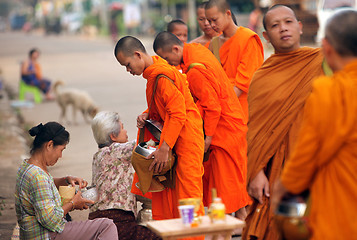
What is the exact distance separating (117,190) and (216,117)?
3.07 feet

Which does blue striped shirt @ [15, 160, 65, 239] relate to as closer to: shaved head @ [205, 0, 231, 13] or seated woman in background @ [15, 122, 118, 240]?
seated woman in background @ [15, 122, 118, 240]

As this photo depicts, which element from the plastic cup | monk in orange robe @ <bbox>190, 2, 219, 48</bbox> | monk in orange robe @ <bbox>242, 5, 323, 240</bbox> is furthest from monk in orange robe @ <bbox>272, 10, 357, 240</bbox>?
monk in orange robe @ <bbox>190, 2, 219, 48</bbox>

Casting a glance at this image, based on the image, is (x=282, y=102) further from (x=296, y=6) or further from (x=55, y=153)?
(x=296, y=6)

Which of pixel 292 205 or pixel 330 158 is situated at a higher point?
pixel 330 158

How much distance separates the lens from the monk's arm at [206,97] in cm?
477

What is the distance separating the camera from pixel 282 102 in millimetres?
3885

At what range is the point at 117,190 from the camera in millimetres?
4824

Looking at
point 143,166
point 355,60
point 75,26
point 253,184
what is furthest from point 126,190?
point 75,26

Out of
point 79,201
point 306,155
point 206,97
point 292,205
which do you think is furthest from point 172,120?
point 306,155

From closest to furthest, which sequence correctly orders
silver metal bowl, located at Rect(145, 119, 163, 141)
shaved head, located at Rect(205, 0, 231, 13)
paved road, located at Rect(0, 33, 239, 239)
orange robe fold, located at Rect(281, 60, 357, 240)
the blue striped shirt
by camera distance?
orange robe fold, located at Rect(281, 60, 357, 240) < the blue striped shirt < silver metal bowl, located at Rect(145, 119, 163, 141) < shaved head, located at Rect(205, 0, 231, 13) < paved road, located at Rect(0, 33, 239, 239)

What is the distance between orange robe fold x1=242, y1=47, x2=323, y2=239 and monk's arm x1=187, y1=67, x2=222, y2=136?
0.77 meters

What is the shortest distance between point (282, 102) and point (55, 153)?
1.52 meters

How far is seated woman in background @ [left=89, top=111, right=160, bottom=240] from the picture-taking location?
4725 mm

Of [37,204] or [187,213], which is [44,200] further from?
[187,213]
